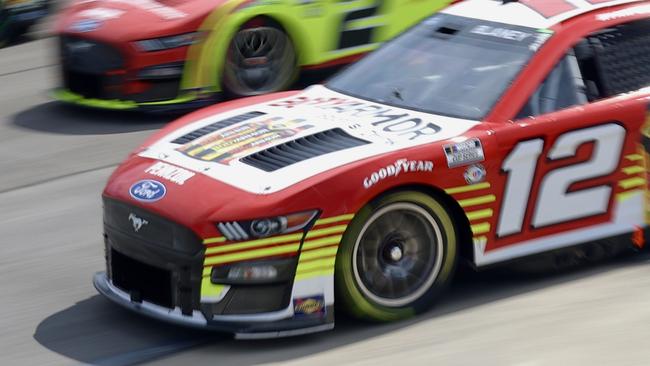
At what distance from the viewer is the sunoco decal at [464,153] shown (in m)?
6.06

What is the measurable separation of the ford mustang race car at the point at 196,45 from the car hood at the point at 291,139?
3.47 metres

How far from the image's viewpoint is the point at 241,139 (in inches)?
250

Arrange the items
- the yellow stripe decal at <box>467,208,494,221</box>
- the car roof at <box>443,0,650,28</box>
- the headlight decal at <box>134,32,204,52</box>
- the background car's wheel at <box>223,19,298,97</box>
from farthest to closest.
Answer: the background car's wheel at <box>223,19,298,97</box> → the headlight decal at <box>134,32,204,52</box> → the car roof at <box>443,0,650,28</box> → the yellow stripe decal at <box>467,208,494,221</box>

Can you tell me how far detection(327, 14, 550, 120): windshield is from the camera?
6535 millimetres

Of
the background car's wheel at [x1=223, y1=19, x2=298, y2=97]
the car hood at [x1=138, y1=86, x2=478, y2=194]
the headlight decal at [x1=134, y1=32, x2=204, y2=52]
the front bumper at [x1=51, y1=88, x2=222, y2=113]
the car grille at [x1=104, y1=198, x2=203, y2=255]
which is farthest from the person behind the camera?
the background car's wheel at [x1=223, y1=19, x2=298, y2=97]

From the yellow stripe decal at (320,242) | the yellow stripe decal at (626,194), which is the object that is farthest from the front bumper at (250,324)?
the yellow stripe decal at (626,194)

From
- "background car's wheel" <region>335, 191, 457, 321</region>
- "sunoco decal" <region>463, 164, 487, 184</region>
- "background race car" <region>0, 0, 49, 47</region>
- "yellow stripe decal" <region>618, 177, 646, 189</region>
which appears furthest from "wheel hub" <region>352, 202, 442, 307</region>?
"background race car" <region>0, 0, 49, 47</region>

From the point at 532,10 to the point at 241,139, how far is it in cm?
177

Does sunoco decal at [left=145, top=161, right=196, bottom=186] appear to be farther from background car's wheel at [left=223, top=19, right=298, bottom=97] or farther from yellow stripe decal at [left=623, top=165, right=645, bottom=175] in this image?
background car's wheel at [left=223, top=19, right=298, bottom=97]

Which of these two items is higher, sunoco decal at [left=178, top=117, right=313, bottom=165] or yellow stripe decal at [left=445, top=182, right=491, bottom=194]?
sunoco decal at [left=178, top=117, right=313, bottom=165]

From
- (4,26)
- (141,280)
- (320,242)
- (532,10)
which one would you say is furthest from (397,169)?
(4,26)

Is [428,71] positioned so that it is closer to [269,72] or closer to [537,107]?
[537,107]

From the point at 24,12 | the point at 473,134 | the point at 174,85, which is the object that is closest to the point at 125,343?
the point at 473,134

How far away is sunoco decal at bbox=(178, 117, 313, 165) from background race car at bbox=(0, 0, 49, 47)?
791 centimetres
